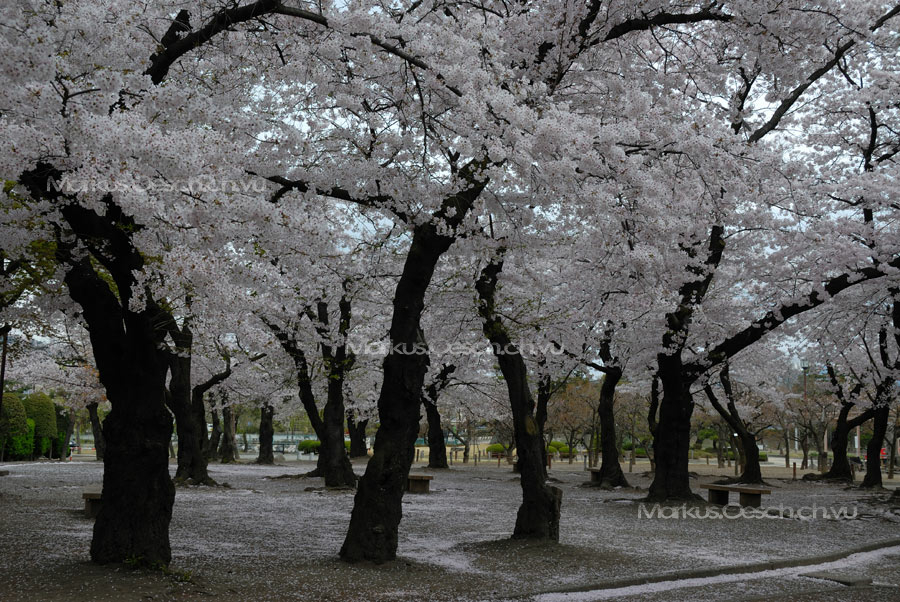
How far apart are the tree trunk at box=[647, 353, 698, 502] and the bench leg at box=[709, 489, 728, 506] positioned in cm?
36

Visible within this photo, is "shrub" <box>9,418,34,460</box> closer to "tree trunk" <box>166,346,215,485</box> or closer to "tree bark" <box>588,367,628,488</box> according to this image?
"tree trunk" <box>166,346,215,485</box>

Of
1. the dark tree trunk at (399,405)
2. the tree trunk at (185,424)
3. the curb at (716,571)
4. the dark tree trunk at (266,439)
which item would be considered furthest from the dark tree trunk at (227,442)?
the curb at (716,571)

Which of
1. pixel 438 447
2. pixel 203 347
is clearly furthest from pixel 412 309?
pixel 438 447

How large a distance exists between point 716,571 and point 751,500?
8.49 metres

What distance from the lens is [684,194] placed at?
9.37 meters

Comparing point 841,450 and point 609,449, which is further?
point 841,450

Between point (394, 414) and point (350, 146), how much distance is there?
3993mm

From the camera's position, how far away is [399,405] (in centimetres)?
→ 843

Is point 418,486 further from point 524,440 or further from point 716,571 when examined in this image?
point 716,571

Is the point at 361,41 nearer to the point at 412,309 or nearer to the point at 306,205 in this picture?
the point at 412,309

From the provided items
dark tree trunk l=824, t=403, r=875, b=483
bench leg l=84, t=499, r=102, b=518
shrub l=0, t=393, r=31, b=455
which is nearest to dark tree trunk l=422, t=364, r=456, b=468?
dark tree trunk l=824, t=403, r=875, b=483

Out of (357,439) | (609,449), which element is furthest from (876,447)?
(357,439)

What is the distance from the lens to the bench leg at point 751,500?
15883 mm

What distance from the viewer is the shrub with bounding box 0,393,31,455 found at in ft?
93.5
